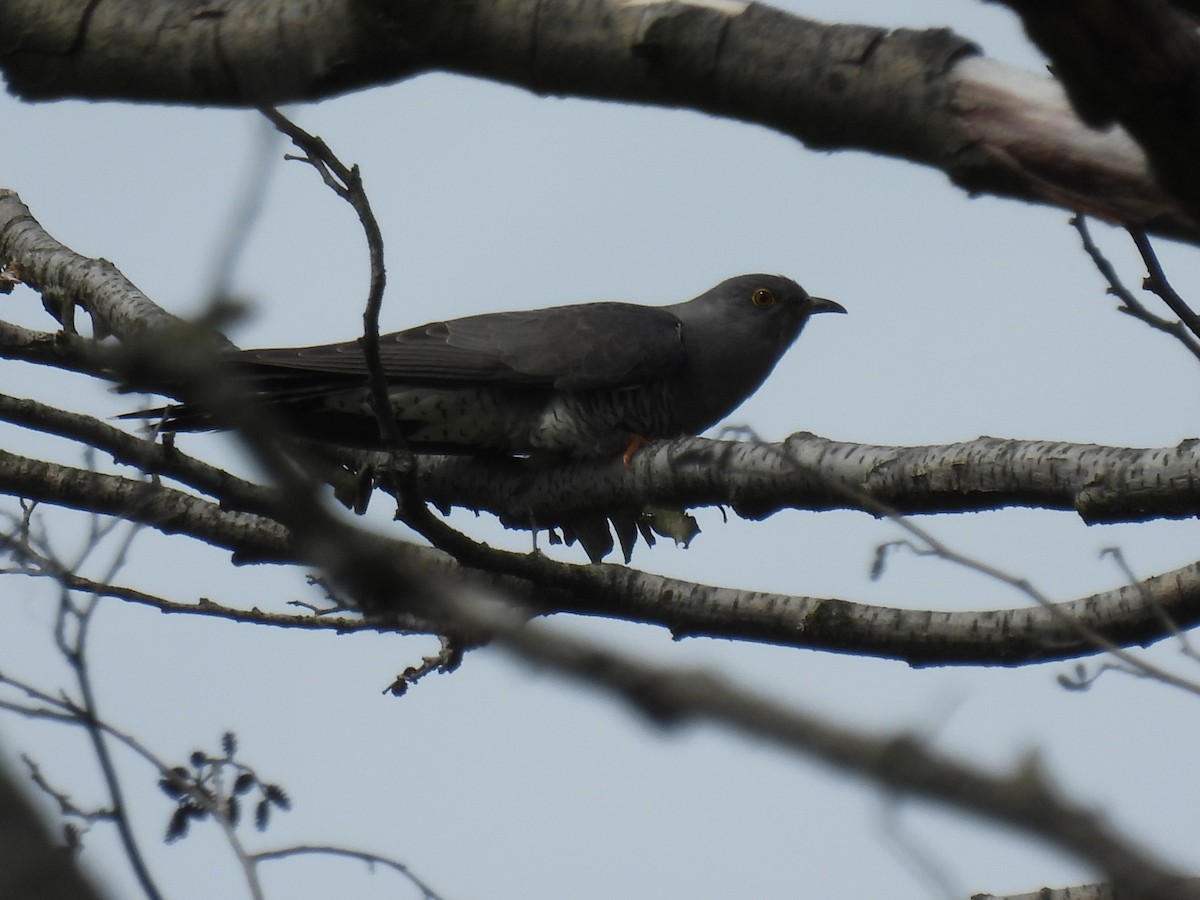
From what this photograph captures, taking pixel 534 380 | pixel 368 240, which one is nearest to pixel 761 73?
pixel 368 240

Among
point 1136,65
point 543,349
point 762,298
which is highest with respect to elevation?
point 762,298

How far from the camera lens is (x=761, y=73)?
199 cm

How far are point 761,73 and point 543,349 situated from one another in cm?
424

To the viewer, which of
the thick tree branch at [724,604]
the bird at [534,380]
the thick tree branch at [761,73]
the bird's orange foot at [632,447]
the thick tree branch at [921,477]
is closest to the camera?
the thick tree branch at [761,73]

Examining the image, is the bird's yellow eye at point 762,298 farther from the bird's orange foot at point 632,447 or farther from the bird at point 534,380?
the bird's orange foot at point 632,447

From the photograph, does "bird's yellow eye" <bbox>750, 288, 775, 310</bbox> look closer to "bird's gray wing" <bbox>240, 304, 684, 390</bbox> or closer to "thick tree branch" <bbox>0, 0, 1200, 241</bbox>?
"bird's gray wing" <bbox>240, 304, 684, 390</bbox>

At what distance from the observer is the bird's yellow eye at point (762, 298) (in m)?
Result: 7.16

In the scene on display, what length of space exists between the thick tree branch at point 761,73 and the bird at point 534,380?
9.30ft

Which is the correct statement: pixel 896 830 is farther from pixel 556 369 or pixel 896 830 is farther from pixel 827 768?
pixel 556 369

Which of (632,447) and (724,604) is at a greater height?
(632,447)

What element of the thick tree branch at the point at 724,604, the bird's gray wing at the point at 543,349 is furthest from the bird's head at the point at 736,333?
the thick tree branch at the point at 724,604

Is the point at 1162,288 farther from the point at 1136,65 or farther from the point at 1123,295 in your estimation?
the point at 1136,65

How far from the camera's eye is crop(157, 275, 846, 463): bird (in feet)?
17.4

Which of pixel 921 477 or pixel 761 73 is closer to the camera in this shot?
pixel 761 73
